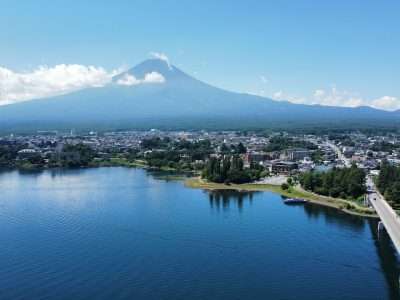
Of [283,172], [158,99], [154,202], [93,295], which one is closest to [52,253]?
[93,295]

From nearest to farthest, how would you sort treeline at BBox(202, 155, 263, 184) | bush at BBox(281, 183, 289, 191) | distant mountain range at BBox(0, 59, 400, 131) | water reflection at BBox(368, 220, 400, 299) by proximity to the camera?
water reflection at BBox(368, 220, 400, 299) < bush at BBox(281, 183, 289, 191) < treeline at BBox(202, 155, 263, 184) < distant mountain range at BBox(0, 59, 400, 131)

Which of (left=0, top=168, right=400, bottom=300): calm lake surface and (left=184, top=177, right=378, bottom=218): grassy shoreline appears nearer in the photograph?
(left=0, top=168, right=400, bottom=300): calm lake surface

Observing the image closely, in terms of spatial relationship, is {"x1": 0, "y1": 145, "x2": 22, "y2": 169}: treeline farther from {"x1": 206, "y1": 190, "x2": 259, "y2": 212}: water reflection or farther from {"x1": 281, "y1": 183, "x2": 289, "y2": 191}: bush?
{"x1": 281, "y1": 183, "x2": 289, "y2": 191}: bush

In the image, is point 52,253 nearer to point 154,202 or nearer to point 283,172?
point 154,202

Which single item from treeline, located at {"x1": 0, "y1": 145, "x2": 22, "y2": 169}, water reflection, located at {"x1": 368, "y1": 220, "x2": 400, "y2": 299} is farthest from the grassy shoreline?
treeline, located at {"x1": 0, "y1": 145, "x2": 22, "y2": 169}

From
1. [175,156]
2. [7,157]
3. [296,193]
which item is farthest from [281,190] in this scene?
[7,157]

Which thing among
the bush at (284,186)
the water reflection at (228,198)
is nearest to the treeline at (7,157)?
the water reflection at (228,198)
